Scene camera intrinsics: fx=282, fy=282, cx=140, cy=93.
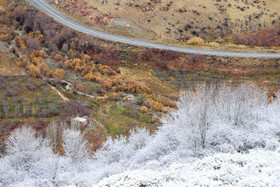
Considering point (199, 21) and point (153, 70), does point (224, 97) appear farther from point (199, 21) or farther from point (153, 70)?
point (199, 21)

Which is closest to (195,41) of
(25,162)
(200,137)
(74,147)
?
(200,137)

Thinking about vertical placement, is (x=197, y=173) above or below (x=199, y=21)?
below

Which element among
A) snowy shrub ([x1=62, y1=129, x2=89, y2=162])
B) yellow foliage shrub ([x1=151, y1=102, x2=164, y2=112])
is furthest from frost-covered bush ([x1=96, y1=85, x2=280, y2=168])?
yellow foliage shrub ([x1=151, y1=102, x2=164, y2=112])

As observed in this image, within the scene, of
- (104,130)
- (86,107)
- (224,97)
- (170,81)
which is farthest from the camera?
(170,81)

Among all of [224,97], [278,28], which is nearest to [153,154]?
[224,97]

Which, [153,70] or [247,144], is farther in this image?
[153,70]

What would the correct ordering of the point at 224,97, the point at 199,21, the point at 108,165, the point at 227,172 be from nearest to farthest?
the point at 227,172 < the point at 108,165 < the point at 224,97 < the point at 199,21

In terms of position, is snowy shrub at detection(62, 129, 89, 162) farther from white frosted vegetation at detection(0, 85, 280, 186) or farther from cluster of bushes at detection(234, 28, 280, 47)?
cluster of bushes at detection(234, 28, 280, 47)
